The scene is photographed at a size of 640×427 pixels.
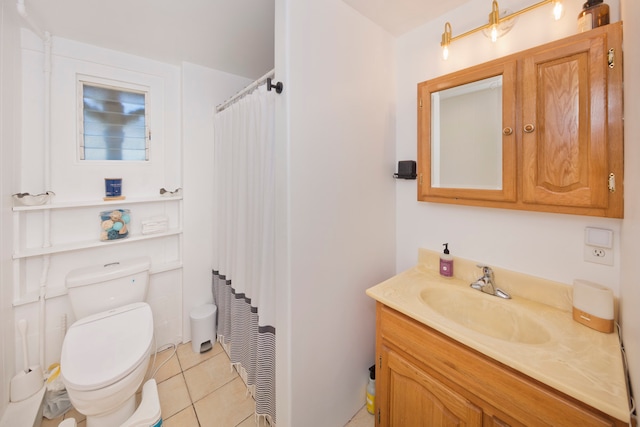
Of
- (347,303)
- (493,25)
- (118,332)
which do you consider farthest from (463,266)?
(118,332)

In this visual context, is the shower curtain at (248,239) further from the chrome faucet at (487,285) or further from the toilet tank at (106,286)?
the chrome faucet at (487,285)

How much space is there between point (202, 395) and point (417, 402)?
1.42 metres

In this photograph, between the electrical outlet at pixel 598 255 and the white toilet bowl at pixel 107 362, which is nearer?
the electrical outlet at pixel 598 255

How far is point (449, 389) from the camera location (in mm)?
918

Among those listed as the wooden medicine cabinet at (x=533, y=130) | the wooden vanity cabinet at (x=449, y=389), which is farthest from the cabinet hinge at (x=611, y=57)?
the wooden vanity cabinet at (x=449, y=389)

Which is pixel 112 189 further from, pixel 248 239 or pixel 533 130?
pixel 533 130

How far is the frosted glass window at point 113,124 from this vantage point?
175 centimetres

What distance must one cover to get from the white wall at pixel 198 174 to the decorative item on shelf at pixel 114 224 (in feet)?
1.36

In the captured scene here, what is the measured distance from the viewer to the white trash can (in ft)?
6.44

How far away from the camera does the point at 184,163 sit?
2020 mm

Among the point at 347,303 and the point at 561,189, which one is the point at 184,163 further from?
the point at 561,189

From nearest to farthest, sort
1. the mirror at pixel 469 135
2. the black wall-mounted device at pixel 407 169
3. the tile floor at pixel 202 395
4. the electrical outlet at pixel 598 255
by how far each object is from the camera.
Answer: the electrical outlet at pixel 598 255, the mirror at pixel 469 135, the tile floor at pixel 202 395, the black wall-mounted device at pixel 407 169

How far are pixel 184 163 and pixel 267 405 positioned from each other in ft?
6.23

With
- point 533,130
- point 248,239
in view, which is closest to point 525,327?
point 533,130
